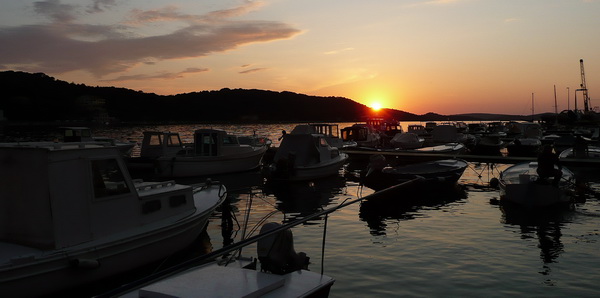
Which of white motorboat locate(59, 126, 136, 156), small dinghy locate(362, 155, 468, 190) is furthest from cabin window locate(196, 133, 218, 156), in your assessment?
small dinghy locate(362, 155, 468, 190)

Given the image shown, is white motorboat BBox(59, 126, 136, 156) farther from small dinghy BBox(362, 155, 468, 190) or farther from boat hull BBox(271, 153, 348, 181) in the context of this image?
small dinghy BBox(362, 155, 468, 190)

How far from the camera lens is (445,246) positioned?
15.5 meters

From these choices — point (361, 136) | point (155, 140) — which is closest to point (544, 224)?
point (155, 140)

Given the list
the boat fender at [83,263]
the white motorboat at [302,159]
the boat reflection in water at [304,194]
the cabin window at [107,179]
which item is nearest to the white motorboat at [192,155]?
the white motorboat at [302,159]

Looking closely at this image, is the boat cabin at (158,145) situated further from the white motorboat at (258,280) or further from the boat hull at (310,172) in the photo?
the white motorboat at (258,280)

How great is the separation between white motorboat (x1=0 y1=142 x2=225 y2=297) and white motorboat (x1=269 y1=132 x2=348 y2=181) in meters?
18.5

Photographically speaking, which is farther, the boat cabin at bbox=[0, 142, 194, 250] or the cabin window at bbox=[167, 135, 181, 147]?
the cabin window at bbox=[167, 135, 181, 147]

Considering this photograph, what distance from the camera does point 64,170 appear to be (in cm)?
995

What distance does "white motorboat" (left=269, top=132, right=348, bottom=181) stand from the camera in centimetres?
2991

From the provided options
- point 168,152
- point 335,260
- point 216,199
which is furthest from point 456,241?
point 168,152

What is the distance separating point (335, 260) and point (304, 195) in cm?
1287

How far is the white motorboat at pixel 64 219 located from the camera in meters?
9.33

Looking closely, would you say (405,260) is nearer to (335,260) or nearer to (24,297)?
(335,260)

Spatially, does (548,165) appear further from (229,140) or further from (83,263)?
(229,140)
